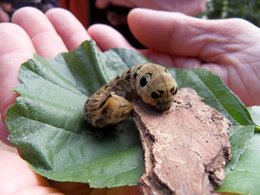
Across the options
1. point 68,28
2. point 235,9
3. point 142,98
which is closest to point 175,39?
Result: point 68,28

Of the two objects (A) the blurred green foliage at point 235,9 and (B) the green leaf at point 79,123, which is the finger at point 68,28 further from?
(A) the blurred green foliage at point 235,9

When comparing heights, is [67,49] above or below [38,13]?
below

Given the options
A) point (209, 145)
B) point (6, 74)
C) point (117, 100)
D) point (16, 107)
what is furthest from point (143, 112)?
point (6, 74)

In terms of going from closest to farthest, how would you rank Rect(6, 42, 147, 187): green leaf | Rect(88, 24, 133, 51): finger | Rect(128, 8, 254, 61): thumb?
Rect(6, 42, 147, 187): green leaf, Rect(128, 8, 254, 61): thumb, Rect(88, 24, 133, 51): finger

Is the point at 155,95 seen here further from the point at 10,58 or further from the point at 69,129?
the point at 10,58

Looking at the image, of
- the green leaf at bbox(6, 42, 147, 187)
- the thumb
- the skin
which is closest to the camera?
the green leaf at bbox(6, 42, 147, 187)

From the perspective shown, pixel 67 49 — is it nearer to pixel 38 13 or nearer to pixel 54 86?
pixel 38 13

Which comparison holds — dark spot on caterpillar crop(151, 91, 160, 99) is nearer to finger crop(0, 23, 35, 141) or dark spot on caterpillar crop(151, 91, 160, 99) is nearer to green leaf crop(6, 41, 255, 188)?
green leaf crop(6, 41, 255, 188)

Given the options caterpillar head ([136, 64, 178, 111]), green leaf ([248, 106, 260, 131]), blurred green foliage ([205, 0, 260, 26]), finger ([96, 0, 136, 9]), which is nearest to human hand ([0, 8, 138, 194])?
caterpillar head ([136, 64, 178, 111])
